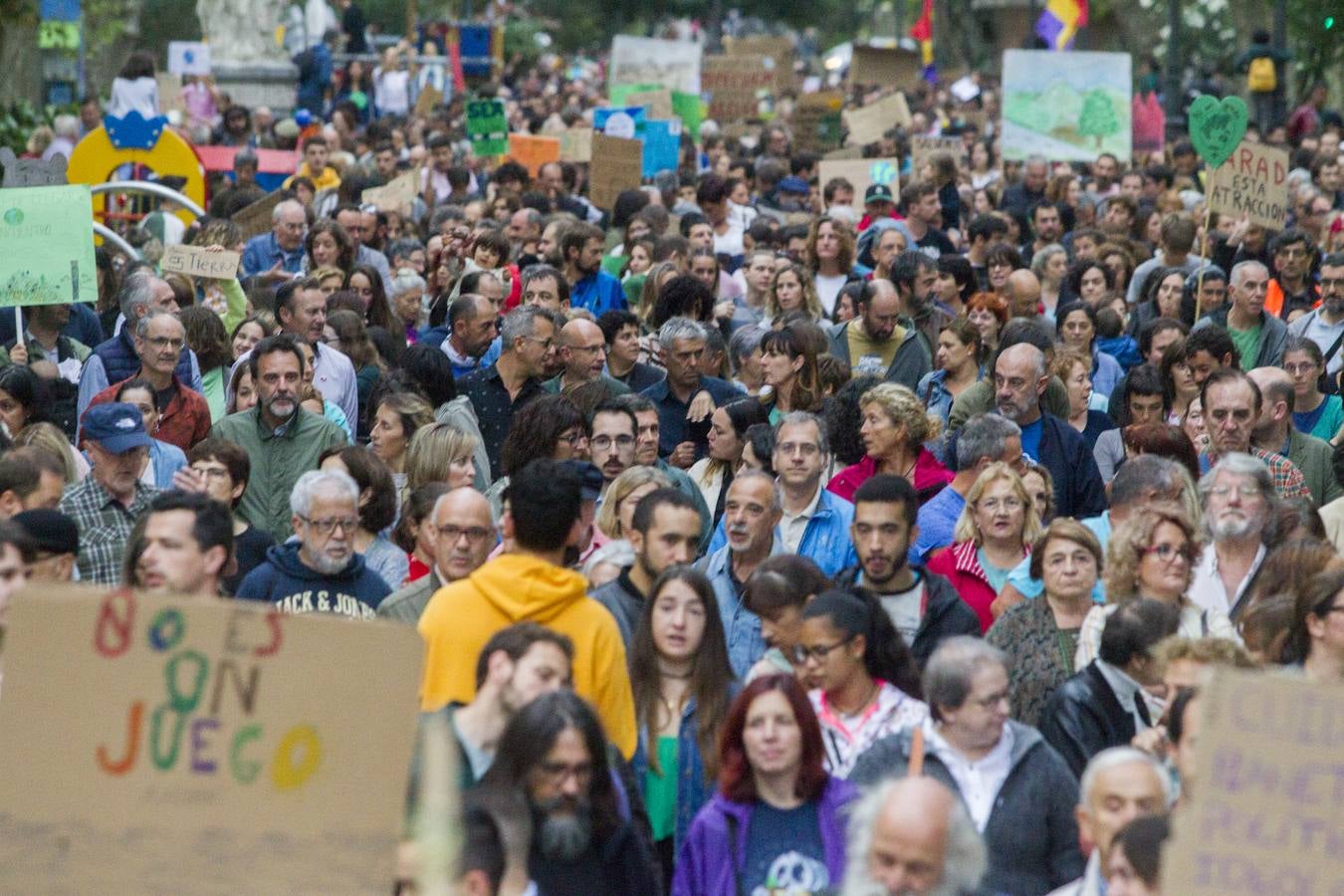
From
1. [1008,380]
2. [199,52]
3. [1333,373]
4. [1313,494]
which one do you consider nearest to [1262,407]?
[1313,494]

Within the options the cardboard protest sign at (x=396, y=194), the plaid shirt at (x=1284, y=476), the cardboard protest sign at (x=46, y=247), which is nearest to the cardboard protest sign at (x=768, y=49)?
the cardboard protest sign at (x=396, y=194)

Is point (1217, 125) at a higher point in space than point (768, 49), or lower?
higher

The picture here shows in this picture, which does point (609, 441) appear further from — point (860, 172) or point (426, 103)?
point (426, 103)

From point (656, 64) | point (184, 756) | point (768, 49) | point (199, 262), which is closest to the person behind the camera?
point (184, 756)

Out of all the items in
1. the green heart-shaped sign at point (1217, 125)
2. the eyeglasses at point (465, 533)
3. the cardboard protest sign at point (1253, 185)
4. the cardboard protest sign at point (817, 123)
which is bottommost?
the cardboard protest sign at point (817, 123)

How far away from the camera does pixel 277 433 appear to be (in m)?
9.53

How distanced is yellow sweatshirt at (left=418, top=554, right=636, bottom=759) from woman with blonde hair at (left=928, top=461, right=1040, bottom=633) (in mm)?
2026

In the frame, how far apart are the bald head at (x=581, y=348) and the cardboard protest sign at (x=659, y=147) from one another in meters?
10.4

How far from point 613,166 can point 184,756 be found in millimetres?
13933

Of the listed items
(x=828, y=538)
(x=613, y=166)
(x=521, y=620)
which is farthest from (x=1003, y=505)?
(x=613, y=166)

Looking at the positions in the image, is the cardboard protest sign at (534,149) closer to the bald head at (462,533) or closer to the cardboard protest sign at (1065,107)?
the cardboard protest sign at (1065,107)

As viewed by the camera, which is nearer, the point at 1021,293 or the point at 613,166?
the point at 1021,293

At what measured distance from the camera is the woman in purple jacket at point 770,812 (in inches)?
224

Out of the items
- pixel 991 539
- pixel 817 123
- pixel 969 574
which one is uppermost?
pixel 991 539
